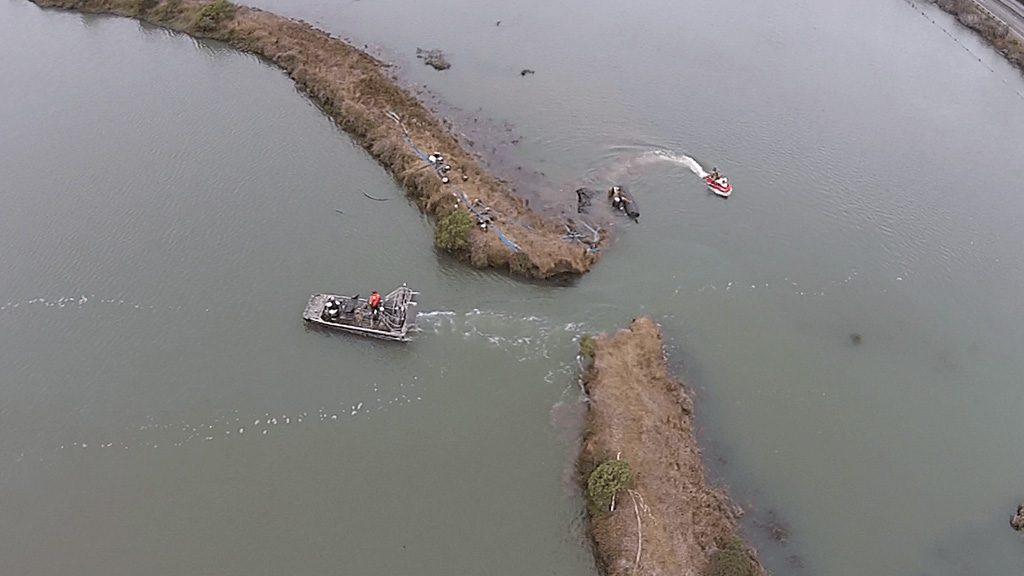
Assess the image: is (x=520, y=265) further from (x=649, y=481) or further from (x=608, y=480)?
(x=608, y=480)

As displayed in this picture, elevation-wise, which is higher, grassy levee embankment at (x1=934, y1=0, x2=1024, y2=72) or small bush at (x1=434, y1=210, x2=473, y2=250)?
small bush at (x1=434, y1=210, x2=473, y2=250)

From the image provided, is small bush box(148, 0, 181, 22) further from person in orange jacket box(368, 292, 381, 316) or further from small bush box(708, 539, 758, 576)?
small bush box(708, 539, 758, 576)

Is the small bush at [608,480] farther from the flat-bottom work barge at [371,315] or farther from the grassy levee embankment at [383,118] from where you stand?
the grassy levee embankment at [383,118]

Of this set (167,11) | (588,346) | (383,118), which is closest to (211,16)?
(167,11)

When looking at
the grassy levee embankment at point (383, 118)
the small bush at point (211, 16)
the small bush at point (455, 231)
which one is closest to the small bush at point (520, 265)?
the grassy levee embankment at point (383, 118)

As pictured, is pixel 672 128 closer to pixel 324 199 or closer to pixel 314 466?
pixel 324 199

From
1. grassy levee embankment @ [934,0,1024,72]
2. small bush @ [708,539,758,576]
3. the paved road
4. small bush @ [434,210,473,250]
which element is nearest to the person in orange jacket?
small bush @ [434,210,473,250]
